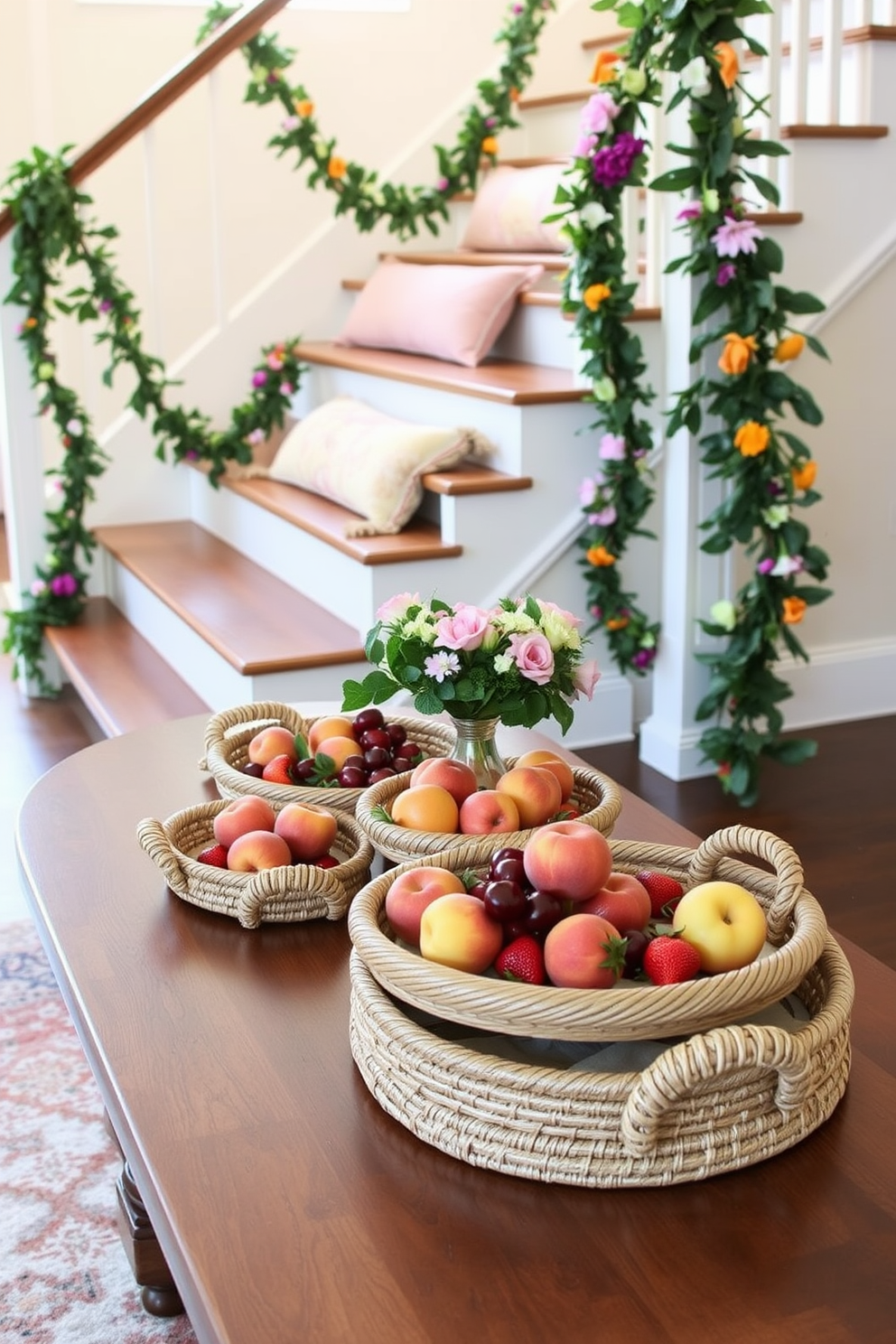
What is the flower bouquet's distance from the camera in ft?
4.83

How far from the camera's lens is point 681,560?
3.23 meters

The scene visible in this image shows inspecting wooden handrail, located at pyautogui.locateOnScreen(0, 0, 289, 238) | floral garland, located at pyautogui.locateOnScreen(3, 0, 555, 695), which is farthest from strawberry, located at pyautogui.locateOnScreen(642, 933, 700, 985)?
wooden handrail, located at pyautogui.locateOnScreen(0, 0, 289, 238)

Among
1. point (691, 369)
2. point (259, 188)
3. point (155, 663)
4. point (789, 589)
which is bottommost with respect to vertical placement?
point (155, 663)

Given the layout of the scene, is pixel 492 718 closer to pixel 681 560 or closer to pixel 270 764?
pixel 270 764

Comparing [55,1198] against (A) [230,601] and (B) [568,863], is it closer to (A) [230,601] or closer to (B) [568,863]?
(B) [568,863]

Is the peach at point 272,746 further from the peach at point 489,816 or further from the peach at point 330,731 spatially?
the peach at point 489,816

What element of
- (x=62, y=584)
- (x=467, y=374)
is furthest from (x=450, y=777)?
(x=62, y=584)

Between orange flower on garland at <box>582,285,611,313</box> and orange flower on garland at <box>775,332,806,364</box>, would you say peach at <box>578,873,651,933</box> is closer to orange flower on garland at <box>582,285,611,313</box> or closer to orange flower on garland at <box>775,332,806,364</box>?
orange flower on garland at <box>775,332,806,364</box>

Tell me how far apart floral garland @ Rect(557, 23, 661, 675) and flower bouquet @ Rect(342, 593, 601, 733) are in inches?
68.2

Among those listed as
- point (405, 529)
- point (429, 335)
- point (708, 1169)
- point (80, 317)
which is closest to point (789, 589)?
point (405, 529)

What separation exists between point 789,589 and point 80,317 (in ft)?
6.55

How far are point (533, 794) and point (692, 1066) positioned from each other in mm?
503

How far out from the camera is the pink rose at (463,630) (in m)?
1.47

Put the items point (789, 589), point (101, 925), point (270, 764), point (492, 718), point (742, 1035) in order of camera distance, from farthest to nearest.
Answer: point (789, 589) → point (270, 764) → point (492, 718) → point (101, 925) → point (742, 1035)
